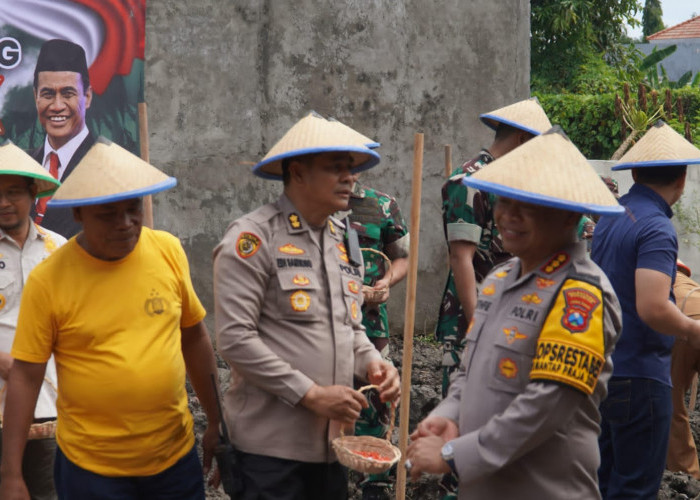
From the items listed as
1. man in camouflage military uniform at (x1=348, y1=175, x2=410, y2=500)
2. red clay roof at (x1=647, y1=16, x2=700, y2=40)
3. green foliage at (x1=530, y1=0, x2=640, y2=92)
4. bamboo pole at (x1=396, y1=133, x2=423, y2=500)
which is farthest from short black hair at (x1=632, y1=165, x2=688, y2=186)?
red clay roof at (x1=647, y1=16, x2=700, y2=40)

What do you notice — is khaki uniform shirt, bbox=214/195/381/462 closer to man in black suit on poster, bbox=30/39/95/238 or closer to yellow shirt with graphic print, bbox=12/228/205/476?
yellow shirt with graphic print, bbox=12/228/205/476

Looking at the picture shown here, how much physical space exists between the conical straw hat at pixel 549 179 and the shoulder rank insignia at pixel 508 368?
464 millimetres

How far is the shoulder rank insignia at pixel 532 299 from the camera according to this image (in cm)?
271

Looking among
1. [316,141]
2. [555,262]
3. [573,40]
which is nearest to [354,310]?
[316,141]

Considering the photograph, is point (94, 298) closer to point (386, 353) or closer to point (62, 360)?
point (62, 360)

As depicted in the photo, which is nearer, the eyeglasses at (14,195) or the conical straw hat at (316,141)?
the conical straw hat at (316,141)

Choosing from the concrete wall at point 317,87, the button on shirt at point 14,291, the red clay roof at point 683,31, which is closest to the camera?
the button on shirt at point 14,291

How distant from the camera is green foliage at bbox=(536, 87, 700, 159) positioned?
696 inches

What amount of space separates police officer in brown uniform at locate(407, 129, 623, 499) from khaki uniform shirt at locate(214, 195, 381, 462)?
1.97 ft

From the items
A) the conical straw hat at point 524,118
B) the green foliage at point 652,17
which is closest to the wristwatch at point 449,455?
the conical straw hat at point 524,118

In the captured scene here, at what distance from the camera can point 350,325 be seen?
3535 mm

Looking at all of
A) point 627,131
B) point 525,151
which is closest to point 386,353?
point 525,151

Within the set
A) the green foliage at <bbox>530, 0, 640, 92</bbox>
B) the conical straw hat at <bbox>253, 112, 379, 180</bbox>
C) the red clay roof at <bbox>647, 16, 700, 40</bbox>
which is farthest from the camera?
the red clay roof at <bbox>647, 16, 700, 40</bbox>

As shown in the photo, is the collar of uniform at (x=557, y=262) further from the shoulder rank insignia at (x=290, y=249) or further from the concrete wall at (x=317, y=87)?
the concrete wall at (x=317, y=87)
